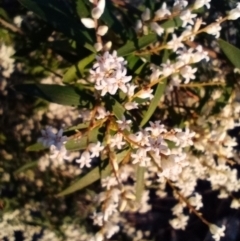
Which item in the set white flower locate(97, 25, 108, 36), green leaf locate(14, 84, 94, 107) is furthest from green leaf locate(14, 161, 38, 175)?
white flower locate(97, 25, 108, 36)

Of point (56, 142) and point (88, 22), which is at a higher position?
point (88, 22)

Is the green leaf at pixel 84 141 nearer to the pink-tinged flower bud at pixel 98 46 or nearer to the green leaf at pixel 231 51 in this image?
the pink-tinged flower bud at pixel 98 46

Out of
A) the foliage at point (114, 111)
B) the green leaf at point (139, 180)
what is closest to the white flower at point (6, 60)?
the foliage at point (114, 111)

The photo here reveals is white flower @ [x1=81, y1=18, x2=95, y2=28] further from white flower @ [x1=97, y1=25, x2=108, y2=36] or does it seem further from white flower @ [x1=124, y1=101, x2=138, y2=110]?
white flower @ [x1=124, y1=101, x2=138, y2=110]

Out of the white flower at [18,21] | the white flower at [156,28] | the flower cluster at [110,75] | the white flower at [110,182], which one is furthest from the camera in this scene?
the white flower at [18,21]

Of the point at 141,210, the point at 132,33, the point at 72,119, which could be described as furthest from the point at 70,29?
the point at 141,210

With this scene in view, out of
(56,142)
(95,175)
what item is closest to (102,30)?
(56,142)

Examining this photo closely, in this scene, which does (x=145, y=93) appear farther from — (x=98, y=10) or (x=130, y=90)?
(x=98, y=10)
